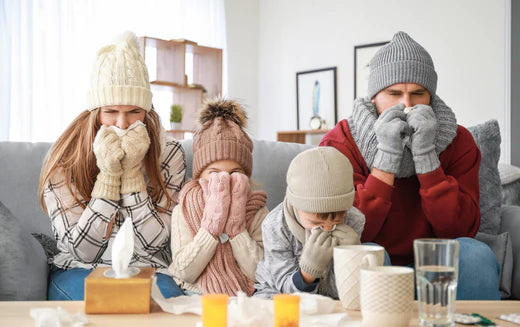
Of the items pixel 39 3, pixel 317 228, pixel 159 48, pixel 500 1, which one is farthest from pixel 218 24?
pixel 317 228

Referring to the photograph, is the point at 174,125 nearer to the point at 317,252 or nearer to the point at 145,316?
the point at 317,252

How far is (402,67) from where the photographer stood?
162cm

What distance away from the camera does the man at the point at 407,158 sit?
1496mm

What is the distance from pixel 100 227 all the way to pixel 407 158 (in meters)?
0.98

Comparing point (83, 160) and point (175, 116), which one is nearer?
point (83, 160)

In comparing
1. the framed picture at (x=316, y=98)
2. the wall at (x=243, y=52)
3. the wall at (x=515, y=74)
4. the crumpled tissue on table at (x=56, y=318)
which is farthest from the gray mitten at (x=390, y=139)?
the wall at (x=243, y=52)

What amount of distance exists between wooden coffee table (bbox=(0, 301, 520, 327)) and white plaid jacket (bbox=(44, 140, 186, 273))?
564mm

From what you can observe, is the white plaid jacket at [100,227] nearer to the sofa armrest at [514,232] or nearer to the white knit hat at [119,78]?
the white knit hat at [119,78]

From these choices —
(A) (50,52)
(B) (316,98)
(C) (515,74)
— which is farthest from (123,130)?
(B) (316,98)

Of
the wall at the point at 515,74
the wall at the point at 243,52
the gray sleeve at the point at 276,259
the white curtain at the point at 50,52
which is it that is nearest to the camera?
the gray sleeve at the point at 276,259

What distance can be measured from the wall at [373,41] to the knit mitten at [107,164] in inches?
124

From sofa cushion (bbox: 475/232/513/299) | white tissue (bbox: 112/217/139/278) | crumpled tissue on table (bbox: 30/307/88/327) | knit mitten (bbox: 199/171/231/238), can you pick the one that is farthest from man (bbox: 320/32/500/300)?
crumpled tissue on table (bbox: 30/307/88/327)

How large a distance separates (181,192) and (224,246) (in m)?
0.23

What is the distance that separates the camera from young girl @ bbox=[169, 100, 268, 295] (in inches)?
58.5
